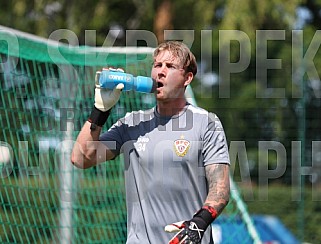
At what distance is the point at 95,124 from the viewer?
13.6 feet

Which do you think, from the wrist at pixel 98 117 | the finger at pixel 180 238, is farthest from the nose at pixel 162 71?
the finger at pixel 180 238

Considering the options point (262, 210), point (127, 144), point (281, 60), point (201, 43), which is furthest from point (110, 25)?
point (127, 144)

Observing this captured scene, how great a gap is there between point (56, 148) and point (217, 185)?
8.98 ft

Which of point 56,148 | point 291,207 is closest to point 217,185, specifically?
point 56,148

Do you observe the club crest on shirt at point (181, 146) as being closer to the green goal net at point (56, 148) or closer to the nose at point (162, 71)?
the nose at point (162, 71)

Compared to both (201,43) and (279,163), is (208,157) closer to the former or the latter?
(279,163)

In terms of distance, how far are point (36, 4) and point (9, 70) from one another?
6.77 meters

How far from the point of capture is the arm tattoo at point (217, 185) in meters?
3.87

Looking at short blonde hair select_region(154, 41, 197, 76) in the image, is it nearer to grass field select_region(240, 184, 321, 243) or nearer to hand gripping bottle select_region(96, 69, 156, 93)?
hand gripping bottle select_region(96, 69, 156, 93)

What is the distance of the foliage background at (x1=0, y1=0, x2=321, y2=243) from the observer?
8992mm

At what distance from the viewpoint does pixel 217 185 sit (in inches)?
154

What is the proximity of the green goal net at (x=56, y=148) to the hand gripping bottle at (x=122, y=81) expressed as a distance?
1.76m

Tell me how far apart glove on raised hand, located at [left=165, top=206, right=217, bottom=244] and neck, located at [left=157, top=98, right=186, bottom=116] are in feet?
2.14

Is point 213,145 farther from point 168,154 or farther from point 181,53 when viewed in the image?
point 181,53
